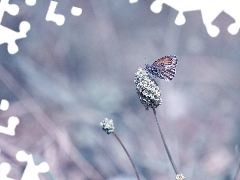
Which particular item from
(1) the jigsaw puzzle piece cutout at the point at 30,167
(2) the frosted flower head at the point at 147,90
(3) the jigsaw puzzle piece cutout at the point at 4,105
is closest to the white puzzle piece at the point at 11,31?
(3) the jigsaw puzzle piece cutout at the point at 4,105

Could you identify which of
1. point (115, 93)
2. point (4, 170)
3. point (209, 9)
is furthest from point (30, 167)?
point (209, 9)

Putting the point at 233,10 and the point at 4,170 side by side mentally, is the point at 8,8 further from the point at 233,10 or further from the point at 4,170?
the point at 233,10

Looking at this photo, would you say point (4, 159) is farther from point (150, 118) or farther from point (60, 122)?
point (150, 118)

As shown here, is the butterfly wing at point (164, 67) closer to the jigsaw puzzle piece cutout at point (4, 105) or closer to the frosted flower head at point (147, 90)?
the frosted flower head at point (147, 90)

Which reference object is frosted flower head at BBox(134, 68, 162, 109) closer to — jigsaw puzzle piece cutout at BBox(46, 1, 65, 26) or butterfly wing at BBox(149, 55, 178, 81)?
butterfly wing at BBox(149, 55, 178, 81)

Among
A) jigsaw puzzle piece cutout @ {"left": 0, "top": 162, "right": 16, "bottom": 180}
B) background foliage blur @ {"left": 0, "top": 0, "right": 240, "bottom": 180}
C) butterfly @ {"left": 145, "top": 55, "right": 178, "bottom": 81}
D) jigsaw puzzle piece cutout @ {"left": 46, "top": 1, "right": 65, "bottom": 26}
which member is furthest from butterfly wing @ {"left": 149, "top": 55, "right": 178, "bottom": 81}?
jigsaw puzzle piece cutout @ {"left": 0, "top": 162, "right": 16, "bottom": 180}

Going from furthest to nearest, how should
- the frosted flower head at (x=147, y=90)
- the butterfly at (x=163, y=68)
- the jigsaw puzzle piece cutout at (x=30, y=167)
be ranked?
the jigsaw puzzle piece cutout at (x=30, y=167), the butterfly at (x=163, y=68), the frosted flower head at (x=147, y=90)
